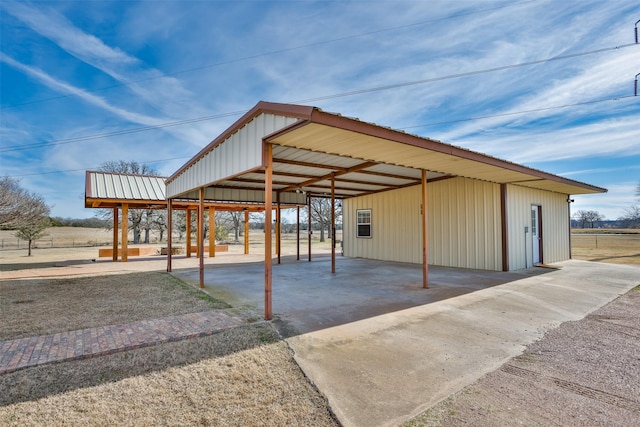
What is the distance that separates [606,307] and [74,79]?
91.0 ft

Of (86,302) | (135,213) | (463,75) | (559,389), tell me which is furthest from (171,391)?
(135,213)

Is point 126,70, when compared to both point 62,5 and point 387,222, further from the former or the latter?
point 387,222

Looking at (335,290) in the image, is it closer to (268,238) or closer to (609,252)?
(268,238)

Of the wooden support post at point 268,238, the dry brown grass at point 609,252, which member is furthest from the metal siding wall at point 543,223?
the wooden support post at point 268,238

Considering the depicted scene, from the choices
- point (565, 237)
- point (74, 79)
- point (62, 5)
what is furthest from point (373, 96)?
point (74, 79)

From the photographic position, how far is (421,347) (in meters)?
Answer: 3.47

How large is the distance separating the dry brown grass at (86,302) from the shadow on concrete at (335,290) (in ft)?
2.40

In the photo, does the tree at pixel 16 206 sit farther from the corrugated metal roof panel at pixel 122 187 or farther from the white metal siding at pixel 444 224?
the white metal siding at pixel 444 224

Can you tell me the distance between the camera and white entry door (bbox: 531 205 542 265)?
1038 centimetres

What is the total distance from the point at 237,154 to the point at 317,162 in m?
2.16

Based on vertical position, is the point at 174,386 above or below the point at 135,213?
below

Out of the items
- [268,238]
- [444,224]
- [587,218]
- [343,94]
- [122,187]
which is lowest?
[268,238]

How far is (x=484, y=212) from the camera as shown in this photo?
30.9 ft

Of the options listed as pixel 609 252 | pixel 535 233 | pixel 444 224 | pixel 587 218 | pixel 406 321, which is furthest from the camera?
pixel 587 218
